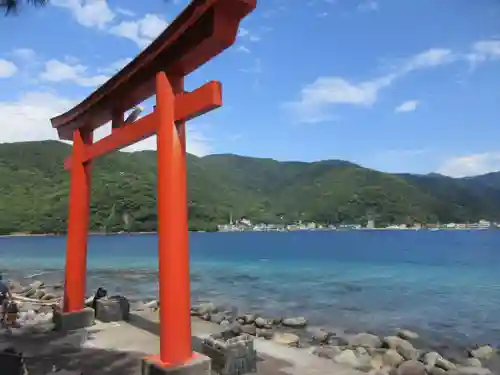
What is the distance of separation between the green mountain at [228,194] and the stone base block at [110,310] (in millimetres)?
86347

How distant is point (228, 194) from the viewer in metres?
146

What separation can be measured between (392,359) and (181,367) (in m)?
6.00

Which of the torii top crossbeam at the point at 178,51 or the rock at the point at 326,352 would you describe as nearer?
the torii top crossbeam at the point at 178,51

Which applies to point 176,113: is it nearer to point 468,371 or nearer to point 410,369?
point 410,369

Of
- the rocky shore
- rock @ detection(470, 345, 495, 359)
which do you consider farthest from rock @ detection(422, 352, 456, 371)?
rock @ detection(470, 345, 495, 359)

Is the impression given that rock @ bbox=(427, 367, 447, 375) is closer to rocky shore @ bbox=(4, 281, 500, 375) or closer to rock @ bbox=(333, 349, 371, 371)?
rocky shore @ bbox=(4, 281, 500, 375)

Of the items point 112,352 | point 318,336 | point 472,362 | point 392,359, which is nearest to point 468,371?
point 392,359

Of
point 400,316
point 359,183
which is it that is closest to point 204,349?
point 400,316

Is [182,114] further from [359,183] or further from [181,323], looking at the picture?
[359,183]

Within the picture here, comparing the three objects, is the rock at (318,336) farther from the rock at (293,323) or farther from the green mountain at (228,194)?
the green mountain at (228,194)

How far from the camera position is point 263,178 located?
180 m

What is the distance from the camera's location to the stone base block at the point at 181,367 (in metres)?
5.20

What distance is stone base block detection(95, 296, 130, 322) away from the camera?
29.9ft

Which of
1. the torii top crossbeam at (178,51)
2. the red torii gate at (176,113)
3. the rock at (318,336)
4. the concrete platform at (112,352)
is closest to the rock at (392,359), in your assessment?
the rock at (318,336)
